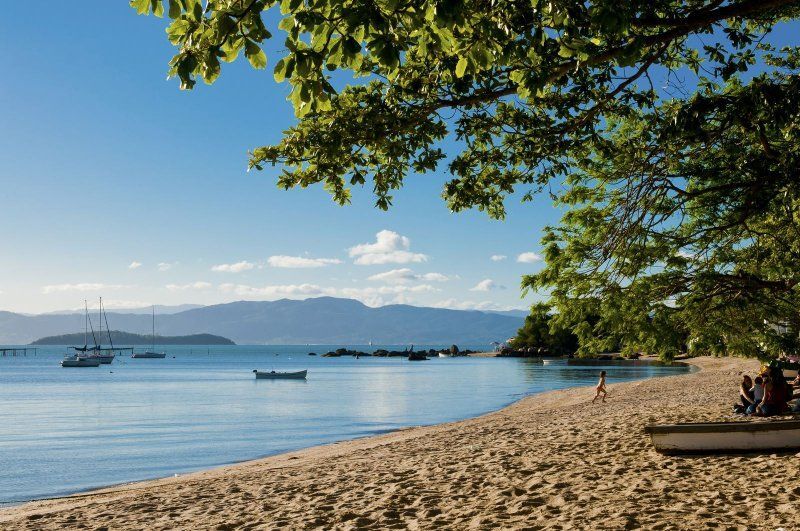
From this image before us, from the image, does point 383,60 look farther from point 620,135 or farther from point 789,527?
point 620,135

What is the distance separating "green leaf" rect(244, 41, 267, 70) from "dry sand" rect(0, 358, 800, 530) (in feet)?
20.9

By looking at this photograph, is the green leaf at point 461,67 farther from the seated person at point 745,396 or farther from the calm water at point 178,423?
the calm water at point 178,423

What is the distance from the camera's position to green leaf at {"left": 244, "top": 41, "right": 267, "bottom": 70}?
539cm

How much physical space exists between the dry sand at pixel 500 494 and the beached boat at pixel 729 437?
0.82 feet

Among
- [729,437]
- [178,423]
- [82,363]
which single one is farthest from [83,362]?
[729,437]

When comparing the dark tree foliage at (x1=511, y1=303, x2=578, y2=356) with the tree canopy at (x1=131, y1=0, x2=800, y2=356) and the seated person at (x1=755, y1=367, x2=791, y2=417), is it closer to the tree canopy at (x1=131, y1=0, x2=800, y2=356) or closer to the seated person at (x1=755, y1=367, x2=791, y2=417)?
the seated person at (x1=755, y1=367, x2=791, y2=417)

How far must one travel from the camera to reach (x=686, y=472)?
11.0 metres

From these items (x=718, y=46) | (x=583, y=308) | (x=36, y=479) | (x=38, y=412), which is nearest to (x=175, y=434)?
(x=36, y=479)

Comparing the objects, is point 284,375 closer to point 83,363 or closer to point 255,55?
point 83,363

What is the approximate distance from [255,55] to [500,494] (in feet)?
25.9

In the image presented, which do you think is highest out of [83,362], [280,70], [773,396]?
[280,70]

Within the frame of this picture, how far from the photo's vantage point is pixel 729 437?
12023mm

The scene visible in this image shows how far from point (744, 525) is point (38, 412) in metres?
50.3

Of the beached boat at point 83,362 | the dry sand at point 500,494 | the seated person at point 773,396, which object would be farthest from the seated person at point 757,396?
the beached boat at point 83,362
